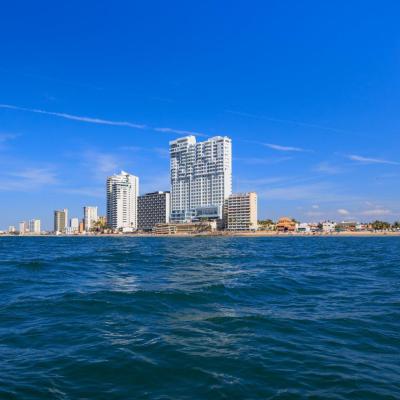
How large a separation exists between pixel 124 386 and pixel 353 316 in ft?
27.5

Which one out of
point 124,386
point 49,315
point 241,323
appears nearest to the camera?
point 124,386

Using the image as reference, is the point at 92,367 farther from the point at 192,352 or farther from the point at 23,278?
the point at 23,278

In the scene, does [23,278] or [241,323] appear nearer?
[241,323]

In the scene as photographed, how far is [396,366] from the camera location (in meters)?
8.15

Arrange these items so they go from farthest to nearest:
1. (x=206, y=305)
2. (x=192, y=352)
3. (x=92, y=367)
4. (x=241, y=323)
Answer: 1. (x=206, y=305)
2. (x=241, y=323)
3. (x=192, y=352)
4. (x=92, y=367)

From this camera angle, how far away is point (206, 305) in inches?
572

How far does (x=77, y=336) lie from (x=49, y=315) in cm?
290

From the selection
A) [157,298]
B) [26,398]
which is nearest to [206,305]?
[157,298]

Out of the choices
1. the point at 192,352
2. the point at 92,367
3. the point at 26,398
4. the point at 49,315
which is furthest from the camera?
the point at 49,315

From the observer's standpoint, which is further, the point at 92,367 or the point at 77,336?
the point at 77,336

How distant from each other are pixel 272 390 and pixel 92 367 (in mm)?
3568

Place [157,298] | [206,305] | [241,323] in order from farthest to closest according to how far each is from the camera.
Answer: [157,298]
[206,305]
[241,323]

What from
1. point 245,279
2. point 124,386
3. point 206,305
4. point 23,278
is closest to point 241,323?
point 206,305

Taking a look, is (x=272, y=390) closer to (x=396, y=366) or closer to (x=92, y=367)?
(x=396, y=366)
